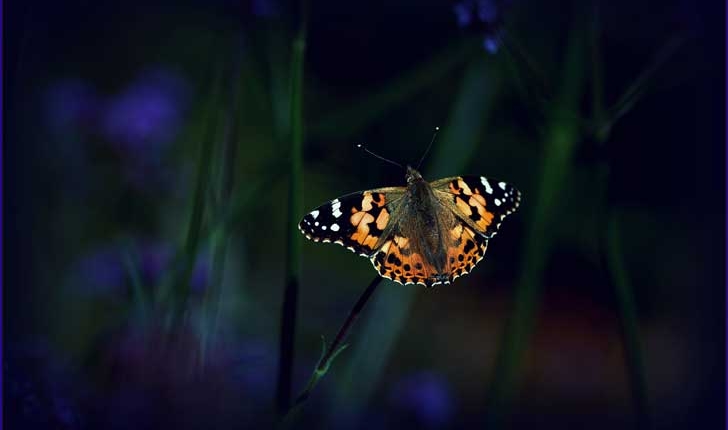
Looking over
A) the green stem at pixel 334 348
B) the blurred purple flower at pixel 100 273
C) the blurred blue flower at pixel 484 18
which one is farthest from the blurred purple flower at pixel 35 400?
the blurred blue flower at pixel 484 18

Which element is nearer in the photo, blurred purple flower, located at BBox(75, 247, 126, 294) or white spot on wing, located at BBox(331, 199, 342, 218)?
white spot on wing, located at BBox(331, 199, 342, 218)

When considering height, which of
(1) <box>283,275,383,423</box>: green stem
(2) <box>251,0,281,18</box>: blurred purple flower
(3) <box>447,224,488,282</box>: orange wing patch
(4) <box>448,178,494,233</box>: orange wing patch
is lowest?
(1) <box>283,275,383,423</box>: green stem

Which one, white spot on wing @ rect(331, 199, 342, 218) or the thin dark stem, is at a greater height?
white spot on wing @ rect(331, 199, 342, 218)

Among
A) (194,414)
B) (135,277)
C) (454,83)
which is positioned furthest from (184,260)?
(454,83)

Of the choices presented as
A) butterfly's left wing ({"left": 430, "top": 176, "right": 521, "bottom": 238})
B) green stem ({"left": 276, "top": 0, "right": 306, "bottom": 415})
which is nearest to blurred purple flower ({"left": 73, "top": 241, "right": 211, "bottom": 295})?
butterfly's left wing ({"left": 430, "top": 176, "right": 521, "bottom": 238})

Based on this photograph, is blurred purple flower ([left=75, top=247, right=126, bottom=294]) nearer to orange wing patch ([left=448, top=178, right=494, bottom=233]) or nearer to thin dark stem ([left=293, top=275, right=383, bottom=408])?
orange wing patch ([left=448, top=178, right=494, bottom=233])
